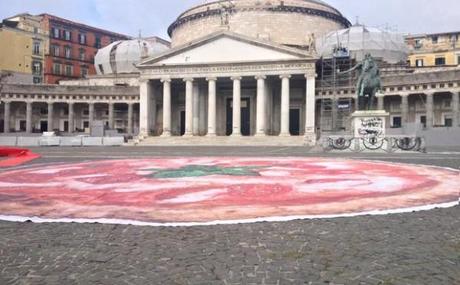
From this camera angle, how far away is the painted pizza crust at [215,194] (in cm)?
901

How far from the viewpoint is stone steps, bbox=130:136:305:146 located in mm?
50344

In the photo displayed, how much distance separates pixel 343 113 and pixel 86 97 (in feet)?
124

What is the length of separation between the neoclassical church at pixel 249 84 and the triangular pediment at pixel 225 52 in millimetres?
120

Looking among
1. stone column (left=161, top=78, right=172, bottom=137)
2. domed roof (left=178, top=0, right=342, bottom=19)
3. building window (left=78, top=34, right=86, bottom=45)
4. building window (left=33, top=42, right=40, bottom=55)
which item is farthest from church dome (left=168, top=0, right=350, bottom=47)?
building window (left=78, top=34, right=86, bottom=45)

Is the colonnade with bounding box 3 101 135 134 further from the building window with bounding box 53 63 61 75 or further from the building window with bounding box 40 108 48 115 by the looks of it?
the building window with bounding box 53 63 61 75

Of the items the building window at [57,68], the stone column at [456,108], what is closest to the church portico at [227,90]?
the stone column at [456,108]

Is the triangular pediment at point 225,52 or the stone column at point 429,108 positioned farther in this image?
the stone column at point 429,108

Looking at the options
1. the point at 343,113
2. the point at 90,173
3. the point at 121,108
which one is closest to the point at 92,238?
the point at 90,173

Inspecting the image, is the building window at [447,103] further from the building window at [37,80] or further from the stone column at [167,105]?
the building window at [37,80]

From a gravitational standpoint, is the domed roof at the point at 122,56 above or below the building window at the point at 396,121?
above

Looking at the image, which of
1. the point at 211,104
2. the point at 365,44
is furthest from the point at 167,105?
the point at 365,44

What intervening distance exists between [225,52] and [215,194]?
158 feet

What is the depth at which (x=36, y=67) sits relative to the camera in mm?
88812

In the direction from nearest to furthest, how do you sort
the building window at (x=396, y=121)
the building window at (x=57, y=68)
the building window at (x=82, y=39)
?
the building window at (x=396, y=121)
the building window at (x=57, y=68)
the building window at (x=82, y=39)
